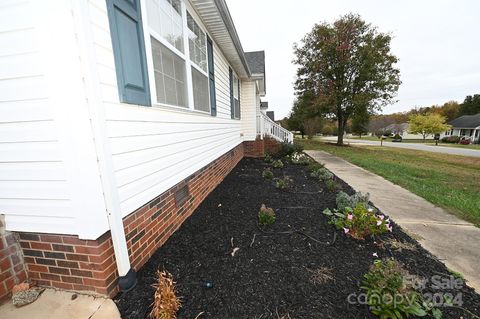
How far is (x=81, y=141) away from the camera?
142cm

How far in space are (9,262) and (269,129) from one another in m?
9.84

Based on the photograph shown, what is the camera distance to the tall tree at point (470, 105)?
164ft

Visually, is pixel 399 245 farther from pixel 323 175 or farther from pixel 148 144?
pixel 148 144

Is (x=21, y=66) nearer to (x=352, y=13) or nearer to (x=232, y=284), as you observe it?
(x=232, y=284)

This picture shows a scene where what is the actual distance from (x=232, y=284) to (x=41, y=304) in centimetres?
157

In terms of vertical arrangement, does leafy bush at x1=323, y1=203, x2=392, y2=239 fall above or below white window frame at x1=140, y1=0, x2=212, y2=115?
below

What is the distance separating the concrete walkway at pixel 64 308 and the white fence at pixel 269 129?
27.2 ft

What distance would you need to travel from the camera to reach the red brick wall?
1.61 metres

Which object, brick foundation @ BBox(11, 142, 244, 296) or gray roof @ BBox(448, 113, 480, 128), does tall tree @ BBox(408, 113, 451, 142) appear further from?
brick foundation @ BBox(11, 142, 244, 296)

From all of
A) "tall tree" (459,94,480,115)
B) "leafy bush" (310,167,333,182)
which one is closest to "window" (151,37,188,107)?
"leafy bush" (310,167,333,182)

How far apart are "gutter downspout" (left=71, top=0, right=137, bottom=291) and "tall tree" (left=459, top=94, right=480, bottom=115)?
7944 cm

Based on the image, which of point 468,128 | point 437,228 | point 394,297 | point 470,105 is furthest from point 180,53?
point 470,105

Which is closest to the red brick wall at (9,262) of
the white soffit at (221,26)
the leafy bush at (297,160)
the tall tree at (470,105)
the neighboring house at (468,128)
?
the white soffit at (221,26)

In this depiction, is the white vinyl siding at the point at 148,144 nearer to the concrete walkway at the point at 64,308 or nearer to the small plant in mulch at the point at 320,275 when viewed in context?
the concrete walkway at the point at 64,308
